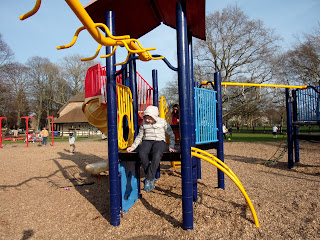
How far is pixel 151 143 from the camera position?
13.5 ft

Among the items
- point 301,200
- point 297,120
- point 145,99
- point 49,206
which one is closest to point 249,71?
point 297,120

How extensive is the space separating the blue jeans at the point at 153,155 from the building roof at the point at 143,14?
2.28m

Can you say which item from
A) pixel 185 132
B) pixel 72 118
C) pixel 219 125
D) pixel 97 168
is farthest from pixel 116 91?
pixel 72 118

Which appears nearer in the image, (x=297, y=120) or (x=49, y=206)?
(x=49, y=206)

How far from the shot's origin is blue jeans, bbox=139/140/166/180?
381 centimetres

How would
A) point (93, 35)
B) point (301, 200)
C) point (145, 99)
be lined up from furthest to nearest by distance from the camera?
1. point (145, 99)
2. point (301, 200)
3. point (93, 35)

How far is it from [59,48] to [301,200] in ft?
15.6

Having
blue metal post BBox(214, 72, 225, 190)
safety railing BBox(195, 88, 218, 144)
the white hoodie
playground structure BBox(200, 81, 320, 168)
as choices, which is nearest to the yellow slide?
the white hoodie

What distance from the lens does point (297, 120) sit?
320 inches

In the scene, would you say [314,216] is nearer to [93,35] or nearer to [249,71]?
[93,35]

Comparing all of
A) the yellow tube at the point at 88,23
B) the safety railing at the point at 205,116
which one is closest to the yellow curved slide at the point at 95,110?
the safety railing at the point at 205,116

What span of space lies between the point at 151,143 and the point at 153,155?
31cm

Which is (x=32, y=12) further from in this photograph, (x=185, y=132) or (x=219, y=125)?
(x=219, y=125)

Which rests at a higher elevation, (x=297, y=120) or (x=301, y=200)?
(x=297, y=120)
